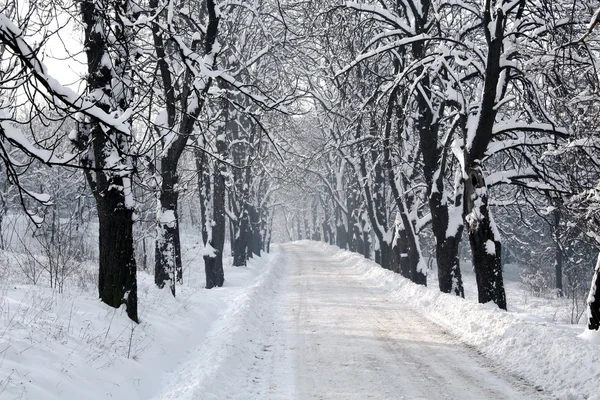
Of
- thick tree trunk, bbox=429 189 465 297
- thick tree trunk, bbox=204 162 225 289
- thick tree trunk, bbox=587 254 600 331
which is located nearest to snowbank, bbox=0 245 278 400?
thick tree trunk, bbox=587 254 600 331

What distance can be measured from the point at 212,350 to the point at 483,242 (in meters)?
6.36

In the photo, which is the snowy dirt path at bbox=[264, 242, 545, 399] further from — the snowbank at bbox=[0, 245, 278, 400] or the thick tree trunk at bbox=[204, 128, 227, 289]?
the thick tree trunk at bbox=[204, 128, 227, 289]

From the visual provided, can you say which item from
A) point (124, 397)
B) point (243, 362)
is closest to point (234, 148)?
point (243, 362)

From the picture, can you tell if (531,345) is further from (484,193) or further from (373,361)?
(484,193)

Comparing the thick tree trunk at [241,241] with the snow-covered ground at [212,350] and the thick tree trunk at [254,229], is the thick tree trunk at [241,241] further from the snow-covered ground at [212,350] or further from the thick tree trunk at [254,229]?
the snow-covered ground at [212,350]

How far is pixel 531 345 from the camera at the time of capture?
26.3ft

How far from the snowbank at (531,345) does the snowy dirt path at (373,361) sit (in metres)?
0.29

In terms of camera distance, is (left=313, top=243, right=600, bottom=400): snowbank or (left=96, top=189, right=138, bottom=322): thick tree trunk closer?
(left=313, top=243, right=600, bottom=400): snowbank

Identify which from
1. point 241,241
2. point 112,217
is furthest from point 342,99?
point 241,241

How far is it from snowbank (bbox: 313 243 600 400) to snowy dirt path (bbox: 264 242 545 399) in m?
0.29

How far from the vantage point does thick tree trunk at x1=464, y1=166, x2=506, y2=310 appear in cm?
1145

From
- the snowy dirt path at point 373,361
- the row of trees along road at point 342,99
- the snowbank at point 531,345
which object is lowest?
the snowy dirt path at point 373,361

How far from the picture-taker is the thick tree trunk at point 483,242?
37.6ft

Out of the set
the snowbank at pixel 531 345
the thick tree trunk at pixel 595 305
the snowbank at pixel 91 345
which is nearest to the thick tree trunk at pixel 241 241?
the snowbank at pixel 531 345
